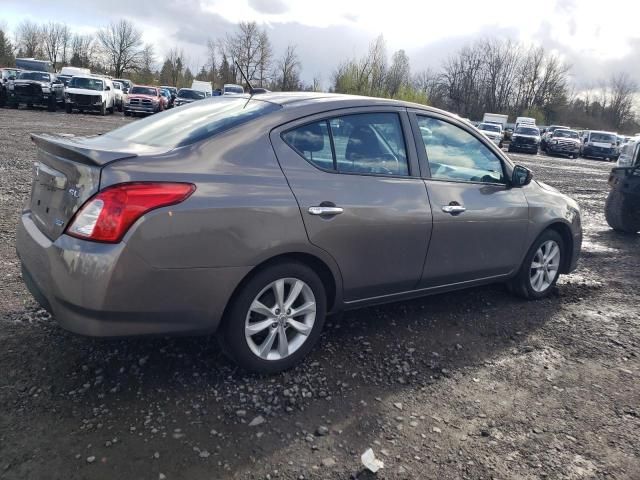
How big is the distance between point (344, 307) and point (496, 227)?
154 cm

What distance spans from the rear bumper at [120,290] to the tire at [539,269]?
292cm

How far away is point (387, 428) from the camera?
2863mm

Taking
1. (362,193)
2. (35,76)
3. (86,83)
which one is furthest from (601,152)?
(362,193)

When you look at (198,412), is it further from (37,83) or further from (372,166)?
(37,83)

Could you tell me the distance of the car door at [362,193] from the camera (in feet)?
10.5

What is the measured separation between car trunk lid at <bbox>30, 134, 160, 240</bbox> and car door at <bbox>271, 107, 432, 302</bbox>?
3.14ft

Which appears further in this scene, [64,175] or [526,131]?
[526,131]

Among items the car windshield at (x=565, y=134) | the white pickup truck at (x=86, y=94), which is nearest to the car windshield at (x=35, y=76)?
the white pickup truck at (x=86, y=94)

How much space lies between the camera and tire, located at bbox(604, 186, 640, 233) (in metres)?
8.33

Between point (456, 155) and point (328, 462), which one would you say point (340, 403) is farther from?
point (456, 155)

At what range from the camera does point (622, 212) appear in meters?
8.41

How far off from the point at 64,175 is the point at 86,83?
29375 mm

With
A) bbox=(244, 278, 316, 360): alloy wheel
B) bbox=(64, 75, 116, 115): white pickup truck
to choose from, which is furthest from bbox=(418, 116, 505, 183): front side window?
bbox=(64, 75, 116, 115): white pickup truck

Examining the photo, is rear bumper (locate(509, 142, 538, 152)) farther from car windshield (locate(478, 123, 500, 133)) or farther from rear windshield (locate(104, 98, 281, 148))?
rear windshield (locate(104, 98, 281, 148))
